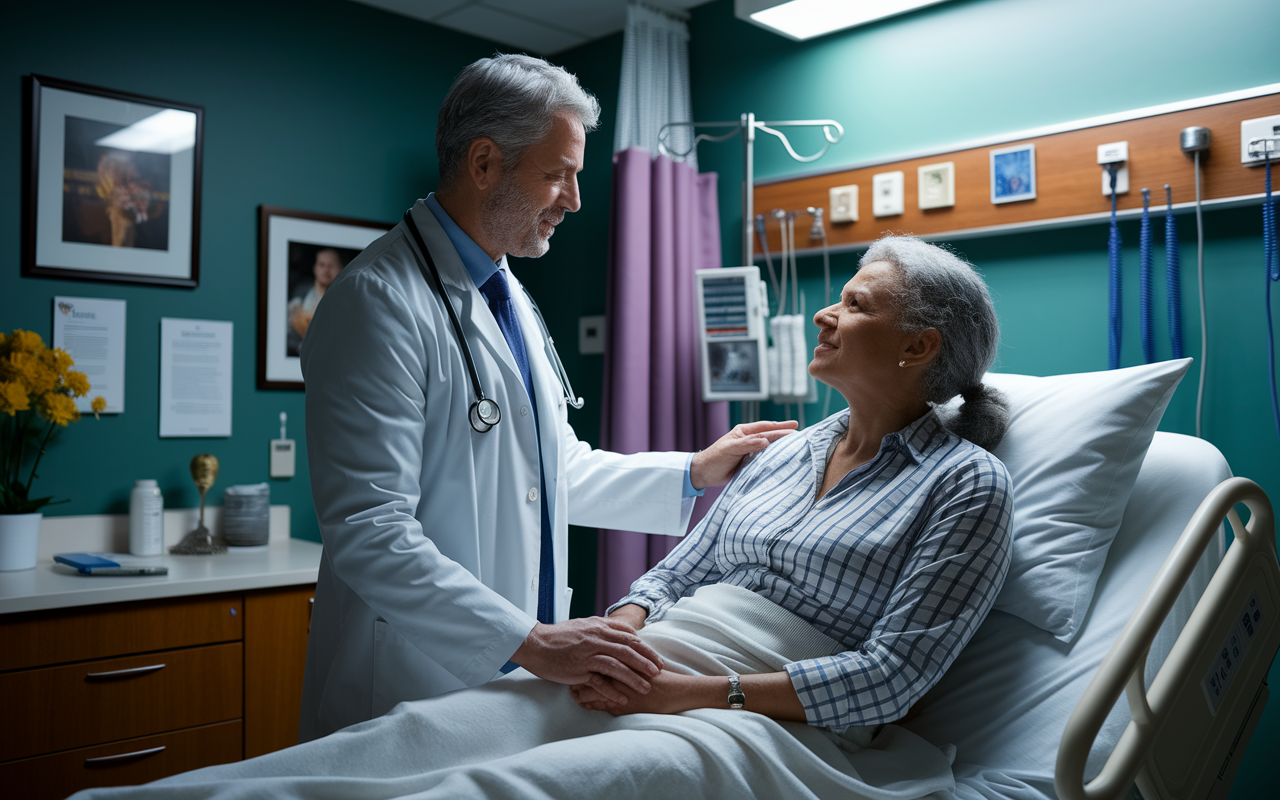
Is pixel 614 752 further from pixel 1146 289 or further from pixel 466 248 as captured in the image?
pixel 1146 289

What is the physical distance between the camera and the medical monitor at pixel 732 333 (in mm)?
2639

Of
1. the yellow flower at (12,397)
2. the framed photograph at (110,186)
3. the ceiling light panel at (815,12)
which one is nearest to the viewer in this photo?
the yellow flower at (12,397)

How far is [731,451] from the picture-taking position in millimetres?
1822

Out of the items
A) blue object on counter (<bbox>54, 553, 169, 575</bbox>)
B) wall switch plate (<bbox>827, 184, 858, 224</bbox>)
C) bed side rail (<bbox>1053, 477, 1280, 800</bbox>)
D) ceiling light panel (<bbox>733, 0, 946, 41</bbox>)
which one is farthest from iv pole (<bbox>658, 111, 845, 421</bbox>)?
blue object on counter (<bbox>54, 553, 169, 575</bbox>)

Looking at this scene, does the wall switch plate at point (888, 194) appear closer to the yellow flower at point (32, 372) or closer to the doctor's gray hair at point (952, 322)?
the doctor's gray hair at point (952, 322)

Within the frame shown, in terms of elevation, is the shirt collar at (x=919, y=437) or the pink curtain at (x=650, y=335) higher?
the pink curtain at (x=650, y=335)

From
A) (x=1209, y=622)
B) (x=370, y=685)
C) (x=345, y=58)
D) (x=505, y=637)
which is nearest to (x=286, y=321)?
(x=345, y=58)

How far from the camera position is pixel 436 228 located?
156 centimetres

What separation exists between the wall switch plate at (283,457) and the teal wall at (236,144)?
0.10ft

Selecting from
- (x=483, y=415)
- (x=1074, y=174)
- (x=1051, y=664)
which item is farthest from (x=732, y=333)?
(x=1051, y=664)

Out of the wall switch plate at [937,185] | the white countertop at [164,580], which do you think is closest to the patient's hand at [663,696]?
the white countertop at [164,580]

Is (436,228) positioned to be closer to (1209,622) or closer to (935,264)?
(935,264)

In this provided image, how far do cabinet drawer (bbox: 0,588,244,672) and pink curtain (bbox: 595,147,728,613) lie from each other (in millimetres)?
1114

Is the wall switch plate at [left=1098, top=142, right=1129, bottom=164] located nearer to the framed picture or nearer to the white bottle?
the framed picture
